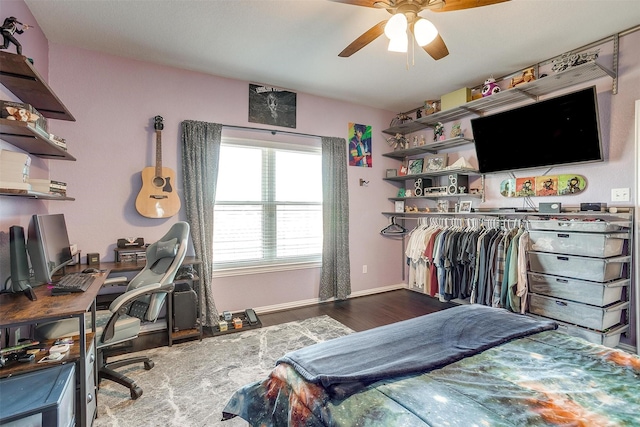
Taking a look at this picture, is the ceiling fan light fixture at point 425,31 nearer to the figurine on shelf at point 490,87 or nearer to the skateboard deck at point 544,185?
the figurine on shelf at point 490,87

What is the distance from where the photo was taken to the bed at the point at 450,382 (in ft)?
3.22

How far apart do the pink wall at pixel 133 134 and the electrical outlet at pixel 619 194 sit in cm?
4

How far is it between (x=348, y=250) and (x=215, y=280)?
177cm

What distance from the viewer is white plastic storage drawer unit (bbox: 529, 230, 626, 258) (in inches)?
95.1

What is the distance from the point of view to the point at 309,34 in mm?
2584

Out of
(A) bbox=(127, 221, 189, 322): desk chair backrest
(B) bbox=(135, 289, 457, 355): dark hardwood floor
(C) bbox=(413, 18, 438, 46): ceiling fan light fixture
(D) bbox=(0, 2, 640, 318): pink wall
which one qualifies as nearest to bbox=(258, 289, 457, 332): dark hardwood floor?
(B) bbox=(135, 289, 457, 355): dark hardwood floor

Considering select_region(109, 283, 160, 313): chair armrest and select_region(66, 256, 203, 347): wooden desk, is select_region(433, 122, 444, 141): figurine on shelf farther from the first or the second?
select_region(109, 283, 160, 313): chair armrest

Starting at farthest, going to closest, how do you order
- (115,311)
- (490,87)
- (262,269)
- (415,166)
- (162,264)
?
(415,166) → (262,269) → (490,87) → (162,264) → (115,311)

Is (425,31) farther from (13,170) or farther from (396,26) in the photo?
(13,170)

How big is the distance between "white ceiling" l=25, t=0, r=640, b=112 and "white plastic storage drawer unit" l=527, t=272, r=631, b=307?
212cm

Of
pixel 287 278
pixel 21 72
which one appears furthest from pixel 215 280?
pixel 21 72

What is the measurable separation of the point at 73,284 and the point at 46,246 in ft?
1.08

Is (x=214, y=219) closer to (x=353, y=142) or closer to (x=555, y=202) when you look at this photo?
(x=353, y=142)

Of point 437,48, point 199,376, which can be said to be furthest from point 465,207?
point 199,376
